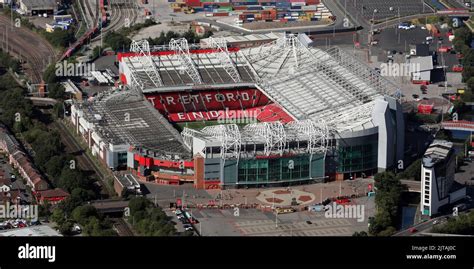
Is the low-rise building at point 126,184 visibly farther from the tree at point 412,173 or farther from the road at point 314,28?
the road at point 314,28

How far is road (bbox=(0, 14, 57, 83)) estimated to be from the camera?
7819cm

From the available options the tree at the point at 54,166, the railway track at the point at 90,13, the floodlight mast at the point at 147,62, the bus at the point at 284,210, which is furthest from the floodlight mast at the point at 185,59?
the railway track at the point at 90,13

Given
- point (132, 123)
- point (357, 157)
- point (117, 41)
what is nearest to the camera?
point (357, 157)

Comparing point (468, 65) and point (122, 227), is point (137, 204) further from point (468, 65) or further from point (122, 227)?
point (468, 65)

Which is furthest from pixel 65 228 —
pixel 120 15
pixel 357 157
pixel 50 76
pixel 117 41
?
pixel 120 15

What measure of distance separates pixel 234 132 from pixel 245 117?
46.4 feet

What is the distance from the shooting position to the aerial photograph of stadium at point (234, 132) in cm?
4594

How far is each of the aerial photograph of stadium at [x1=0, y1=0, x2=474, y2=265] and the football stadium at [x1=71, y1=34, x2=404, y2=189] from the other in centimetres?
9

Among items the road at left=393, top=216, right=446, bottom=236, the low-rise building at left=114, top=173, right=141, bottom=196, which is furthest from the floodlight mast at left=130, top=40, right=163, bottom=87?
the road at left=393, top=216, right=446, bottom=236

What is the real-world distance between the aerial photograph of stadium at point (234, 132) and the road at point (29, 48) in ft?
0.61

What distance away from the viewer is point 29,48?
274 feet

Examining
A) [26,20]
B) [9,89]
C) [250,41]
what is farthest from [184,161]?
[26,20]

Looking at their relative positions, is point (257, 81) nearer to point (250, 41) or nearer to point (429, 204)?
point (250, 41)
